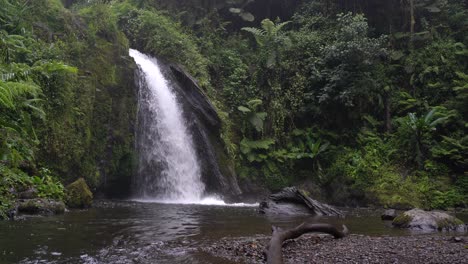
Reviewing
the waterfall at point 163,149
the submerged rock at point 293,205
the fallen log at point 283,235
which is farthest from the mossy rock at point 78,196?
the fallen log at point 283,235

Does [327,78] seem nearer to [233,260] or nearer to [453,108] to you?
[453,108]

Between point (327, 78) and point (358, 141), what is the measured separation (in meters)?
3.29

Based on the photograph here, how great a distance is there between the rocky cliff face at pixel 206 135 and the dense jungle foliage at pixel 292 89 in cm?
70

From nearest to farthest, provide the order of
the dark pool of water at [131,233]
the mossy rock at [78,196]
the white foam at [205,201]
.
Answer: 1. the dark pool of water at [131,233]
2. the mossy rock at [78,196]
3. the white foam at [205,201]

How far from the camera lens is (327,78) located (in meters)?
19.6

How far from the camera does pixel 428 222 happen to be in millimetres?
9344

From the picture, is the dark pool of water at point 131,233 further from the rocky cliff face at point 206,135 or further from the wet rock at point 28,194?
the rocky cliff face at point 206,135

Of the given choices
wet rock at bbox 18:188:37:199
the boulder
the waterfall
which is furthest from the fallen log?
the waterfall

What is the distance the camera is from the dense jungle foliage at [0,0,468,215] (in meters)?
14.3

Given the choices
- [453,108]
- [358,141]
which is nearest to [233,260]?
[358,141]

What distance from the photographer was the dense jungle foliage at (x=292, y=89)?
14309 millimetres

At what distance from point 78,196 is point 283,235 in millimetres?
7080

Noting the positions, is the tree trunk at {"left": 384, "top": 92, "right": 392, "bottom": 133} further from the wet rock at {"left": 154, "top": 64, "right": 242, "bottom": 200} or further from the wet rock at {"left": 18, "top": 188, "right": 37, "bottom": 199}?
the wet rock at {"left": 18, "top": 188, "right": 37, "bottom": 199}

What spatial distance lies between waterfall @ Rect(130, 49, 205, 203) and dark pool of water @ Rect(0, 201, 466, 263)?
12.9ft
